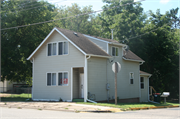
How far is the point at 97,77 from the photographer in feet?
70.9

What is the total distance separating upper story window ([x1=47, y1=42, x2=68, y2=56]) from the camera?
2217 centimetres

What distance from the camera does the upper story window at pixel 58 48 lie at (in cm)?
2217

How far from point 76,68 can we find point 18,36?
1176cm

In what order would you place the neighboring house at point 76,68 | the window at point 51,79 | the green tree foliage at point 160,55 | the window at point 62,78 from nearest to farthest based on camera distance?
the neighboring house at point 76,68, the window at point 62,78, the window at point 51,79, the green tree foliage at point 160,55

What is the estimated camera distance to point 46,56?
76.5ft

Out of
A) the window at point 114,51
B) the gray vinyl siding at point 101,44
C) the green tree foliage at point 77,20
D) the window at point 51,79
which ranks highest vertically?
the green tree foliage at point 77,20

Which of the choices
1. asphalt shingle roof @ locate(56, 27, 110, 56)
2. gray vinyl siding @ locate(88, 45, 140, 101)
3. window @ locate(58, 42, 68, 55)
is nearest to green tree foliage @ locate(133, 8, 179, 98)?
gray vinyl siding @ locate(88, 45, 140, 101)

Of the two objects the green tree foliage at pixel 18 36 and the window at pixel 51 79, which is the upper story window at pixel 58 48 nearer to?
the window at pixel 51 79

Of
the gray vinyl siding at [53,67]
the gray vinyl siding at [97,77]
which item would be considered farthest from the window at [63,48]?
the gray vinyl siding at [97,77]

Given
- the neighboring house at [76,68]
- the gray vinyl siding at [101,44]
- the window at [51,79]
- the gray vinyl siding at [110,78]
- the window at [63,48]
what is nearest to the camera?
the neighboring house at [76,68]

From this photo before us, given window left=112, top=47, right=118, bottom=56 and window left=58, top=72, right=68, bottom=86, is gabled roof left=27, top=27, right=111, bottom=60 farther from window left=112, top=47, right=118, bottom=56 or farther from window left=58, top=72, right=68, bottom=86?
window left=58, top=72, right=68, bottom=86

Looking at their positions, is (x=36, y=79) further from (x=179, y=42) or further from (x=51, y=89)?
(x=179, y=42)

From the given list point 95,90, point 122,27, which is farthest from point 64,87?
point 122,27

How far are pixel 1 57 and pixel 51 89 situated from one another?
31.7 ft
